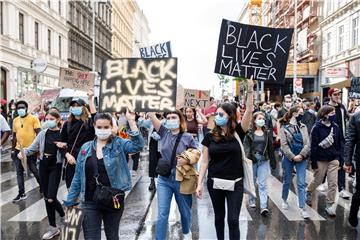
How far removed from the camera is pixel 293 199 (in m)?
8.52

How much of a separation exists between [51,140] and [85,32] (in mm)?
48661

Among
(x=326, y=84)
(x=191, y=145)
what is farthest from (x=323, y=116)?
(x=326, y=84)

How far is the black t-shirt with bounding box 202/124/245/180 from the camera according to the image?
16.1ft

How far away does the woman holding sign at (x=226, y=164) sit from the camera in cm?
487

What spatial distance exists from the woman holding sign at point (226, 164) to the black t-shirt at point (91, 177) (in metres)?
1.30

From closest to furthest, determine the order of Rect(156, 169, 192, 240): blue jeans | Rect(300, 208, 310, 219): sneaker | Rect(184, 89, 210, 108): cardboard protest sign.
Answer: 1. Rect(156, 169, 192, 240): blue jeans
2. Rect(300, 208, 310, 219): sneaker
3. Rect(184, 89, 210, 108): cardboard protest sign

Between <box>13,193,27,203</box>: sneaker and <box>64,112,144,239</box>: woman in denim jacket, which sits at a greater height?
<box>64,112,144,239</box>: woman in denim jacket

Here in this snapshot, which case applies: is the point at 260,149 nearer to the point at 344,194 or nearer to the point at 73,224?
the point at 344,194

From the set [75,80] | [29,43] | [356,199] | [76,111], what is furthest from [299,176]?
[29,43]

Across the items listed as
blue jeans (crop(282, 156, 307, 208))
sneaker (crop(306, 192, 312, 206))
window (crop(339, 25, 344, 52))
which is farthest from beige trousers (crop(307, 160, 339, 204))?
window (crop(339, 25, 344, 52))

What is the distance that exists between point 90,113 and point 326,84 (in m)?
33.2

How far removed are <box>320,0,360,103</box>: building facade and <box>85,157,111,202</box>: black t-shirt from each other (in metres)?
24.8

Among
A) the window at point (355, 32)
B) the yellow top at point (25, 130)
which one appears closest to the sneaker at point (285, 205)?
the yellow top at point (25, 130)

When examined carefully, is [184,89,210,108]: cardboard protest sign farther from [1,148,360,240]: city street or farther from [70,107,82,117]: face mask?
[70,107,82,117]: face mask
